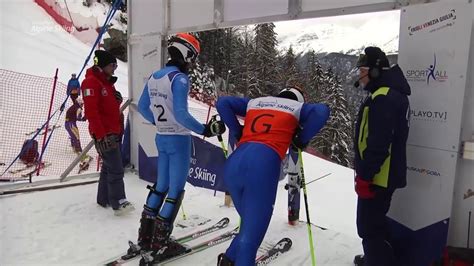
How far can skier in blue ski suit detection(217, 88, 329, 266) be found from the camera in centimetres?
253

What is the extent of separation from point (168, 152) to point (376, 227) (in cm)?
193

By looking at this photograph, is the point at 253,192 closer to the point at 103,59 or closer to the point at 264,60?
the point at 103,59

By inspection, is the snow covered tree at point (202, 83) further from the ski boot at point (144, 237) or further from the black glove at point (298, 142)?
the black glove at point (298, 142)

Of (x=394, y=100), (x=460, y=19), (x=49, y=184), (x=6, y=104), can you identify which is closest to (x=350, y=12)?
(x=460, y=19)

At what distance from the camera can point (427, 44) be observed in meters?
3.11

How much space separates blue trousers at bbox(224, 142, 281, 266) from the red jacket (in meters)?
2.45

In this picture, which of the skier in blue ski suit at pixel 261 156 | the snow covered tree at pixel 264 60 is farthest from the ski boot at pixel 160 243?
the snow covered tree at pixel 264 60

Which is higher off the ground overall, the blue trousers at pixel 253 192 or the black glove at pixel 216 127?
the black glove at pixel 216 127

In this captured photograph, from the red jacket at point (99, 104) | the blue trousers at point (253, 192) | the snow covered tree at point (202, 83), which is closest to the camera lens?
the blue trousers at point (253, 192)

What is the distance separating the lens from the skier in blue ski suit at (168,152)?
342 cm

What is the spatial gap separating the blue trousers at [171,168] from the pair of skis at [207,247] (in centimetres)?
41

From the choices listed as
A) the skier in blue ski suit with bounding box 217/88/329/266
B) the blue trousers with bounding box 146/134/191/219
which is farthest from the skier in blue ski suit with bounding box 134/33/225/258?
the skier in blue ski suit with bounding box 217/88/329/266

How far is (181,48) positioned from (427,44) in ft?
7.05

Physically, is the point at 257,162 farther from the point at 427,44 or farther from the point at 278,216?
the point at 278,216
